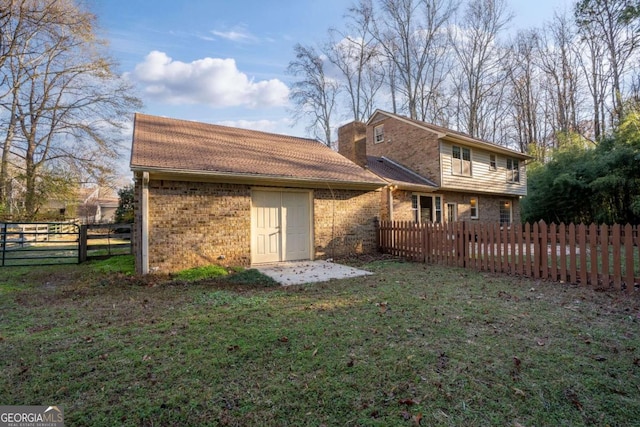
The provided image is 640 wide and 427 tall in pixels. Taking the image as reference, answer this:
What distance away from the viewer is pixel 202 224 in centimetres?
807

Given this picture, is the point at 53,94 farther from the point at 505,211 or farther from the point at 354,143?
the point at 505,211

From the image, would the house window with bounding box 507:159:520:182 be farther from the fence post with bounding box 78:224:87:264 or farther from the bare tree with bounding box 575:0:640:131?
the fence post with bounding box 78:224:87:264

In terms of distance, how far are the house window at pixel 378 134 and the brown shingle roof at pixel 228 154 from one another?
6249mm

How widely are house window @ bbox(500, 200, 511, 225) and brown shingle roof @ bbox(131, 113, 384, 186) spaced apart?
1212cm

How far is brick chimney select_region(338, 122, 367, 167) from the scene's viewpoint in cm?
1379

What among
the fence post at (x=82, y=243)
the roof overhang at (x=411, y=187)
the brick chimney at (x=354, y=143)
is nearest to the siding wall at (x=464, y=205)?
the roof overhang at (x=411, y=187)

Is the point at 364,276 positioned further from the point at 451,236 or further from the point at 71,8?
the point at 71,8

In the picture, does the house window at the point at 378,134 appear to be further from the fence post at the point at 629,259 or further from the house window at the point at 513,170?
the fence post at the point at 629,259

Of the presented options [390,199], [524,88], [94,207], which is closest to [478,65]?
[524,88]

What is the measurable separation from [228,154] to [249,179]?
1696 mm

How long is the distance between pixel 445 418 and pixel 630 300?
497 centimetres

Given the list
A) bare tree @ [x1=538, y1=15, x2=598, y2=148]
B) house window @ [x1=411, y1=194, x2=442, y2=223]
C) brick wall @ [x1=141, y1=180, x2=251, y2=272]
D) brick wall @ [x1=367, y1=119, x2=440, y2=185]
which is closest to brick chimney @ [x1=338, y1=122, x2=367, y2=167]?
house window @ [x1=411, y1=194, x2=442, y2=223]

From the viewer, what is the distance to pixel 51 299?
5441mm

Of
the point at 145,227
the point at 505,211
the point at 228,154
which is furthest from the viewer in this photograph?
the point at 505,211
